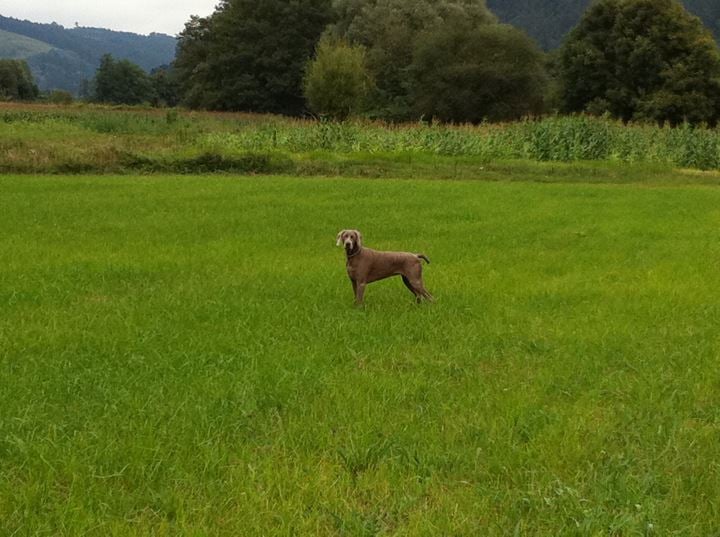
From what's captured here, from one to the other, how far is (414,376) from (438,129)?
984 inches

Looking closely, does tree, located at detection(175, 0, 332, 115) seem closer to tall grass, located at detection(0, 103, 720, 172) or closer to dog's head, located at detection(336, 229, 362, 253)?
tall grass, located at detection(0, 103, 720, 172)

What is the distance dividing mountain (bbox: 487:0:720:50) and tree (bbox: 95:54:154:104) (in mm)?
56218

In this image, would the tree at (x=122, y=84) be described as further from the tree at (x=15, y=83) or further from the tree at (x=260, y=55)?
the tree at (x=260, y=55)

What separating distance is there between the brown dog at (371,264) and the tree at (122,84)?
93937 mm

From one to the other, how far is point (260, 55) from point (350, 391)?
191ft

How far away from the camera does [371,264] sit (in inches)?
272

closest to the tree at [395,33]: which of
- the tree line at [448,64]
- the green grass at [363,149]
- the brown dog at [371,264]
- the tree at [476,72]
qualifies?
the tree line at [448,64]

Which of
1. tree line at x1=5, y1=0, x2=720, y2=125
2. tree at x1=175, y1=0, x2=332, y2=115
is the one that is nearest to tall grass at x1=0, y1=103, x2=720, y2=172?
tree line at x1=5, y1=0, x2=720, y2=125

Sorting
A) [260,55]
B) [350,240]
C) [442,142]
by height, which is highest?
[260,55]

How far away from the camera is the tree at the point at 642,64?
139ft

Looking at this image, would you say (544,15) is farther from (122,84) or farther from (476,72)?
(476,72)

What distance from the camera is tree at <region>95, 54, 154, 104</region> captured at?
9406cm

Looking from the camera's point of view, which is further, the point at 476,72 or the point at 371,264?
the point at 476,72

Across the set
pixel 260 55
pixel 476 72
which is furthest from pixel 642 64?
pixel 260 55
